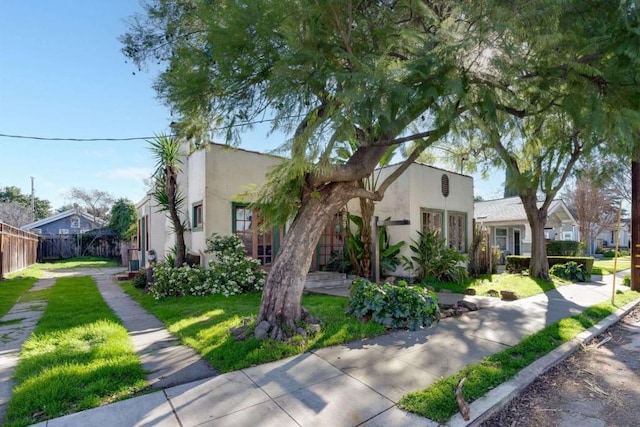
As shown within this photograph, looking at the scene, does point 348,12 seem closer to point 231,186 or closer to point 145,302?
point 231,186

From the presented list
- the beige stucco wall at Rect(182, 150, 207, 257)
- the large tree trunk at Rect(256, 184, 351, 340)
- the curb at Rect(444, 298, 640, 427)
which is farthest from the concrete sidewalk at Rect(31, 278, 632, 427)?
the beige stucco wall at Rect(182, 150, 207, 257)

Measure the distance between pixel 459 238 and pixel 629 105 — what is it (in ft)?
29.4

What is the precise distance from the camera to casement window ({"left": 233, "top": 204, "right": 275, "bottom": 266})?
10.3 meters

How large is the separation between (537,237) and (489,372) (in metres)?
10.0

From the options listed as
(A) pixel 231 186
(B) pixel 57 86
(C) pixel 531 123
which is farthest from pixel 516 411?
(B) pixel 57 86

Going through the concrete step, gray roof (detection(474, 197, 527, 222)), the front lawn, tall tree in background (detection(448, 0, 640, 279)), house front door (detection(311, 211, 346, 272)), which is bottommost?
the front lawn

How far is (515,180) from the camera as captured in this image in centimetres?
635

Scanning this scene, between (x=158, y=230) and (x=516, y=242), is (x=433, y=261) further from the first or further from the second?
(x=516, y=242)

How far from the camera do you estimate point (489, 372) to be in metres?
3.82

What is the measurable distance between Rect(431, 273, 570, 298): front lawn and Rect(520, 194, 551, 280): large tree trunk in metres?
0.44

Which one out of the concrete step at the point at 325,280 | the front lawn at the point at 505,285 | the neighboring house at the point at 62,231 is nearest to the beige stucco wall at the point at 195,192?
the concrete step at the point at 325,280

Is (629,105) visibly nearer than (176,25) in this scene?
Yes

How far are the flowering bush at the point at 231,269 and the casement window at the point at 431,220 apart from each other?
5.98 meters

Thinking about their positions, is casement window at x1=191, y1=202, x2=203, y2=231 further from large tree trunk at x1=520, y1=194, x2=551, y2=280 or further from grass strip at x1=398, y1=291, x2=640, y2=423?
large tree trunk at x1=520, y1=194, x2=551, y2=280
